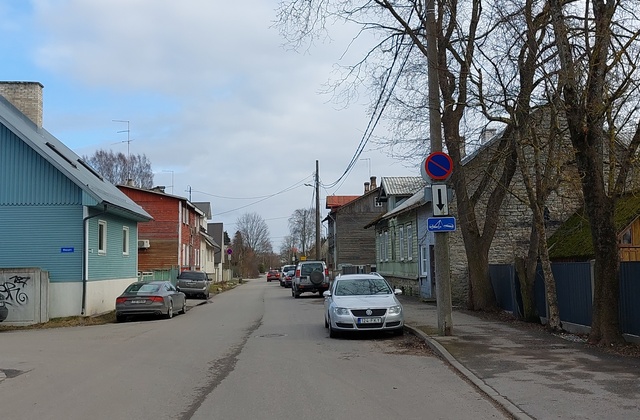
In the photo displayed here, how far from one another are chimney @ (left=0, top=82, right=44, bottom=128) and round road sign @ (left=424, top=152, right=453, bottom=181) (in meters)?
19.2

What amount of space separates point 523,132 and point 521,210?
13.0 m

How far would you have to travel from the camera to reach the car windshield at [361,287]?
16.2m

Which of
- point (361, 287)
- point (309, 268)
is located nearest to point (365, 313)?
point (361, 287)

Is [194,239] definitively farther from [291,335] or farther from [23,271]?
[291,335]

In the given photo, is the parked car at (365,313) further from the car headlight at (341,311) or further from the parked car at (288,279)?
the parked car at (288,279)

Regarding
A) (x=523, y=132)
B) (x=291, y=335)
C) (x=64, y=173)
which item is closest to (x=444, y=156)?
(x=523, y=132)

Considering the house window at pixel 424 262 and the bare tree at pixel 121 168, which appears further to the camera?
the bare tree at pixel 121 168

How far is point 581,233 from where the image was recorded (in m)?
23.0

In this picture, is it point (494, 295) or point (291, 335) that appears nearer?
point (291, 335)

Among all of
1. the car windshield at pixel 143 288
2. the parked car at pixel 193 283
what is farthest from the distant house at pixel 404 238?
the parked car at pixel 193 283

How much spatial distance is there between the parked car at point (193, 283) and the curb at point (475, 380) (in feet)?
74.1

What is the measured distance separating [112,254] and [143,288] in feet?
13.5

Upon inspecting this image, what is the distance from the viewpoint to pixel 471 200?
20.4m

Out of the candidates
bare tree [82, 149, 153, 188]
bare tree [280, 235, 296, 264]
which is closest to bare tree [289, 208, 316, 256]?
bare tree [280, 235, 296, 264]
